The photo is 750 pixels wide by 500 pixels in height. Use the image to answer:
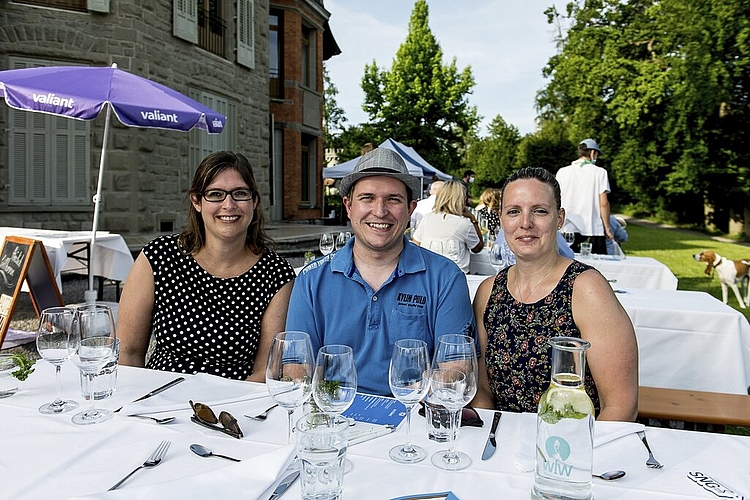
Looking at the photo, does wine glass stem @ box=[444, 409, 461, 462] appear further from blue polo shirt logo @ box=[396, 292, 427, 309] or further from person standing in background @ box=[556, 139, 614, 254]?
person standing in background @ box=[556, 139, 614, 254]

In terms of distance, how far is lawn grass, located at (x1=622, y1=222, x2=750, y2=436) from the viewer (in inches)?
376

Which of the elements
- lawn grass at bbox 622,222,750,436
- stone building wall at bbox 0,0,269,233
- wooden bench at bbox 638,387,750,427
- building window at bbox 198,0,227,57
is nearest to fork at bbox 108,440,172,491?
wooden bench at bbox 638,387,750,427

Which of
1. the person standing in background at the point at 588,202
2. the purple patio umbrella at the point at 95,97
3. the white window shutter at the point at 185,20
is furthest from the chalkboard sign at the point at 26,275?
the white window shutter at the point at 185,20

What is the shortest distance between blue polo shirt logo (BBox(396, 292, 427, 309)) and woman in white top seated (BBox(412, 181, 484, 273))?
3.70m

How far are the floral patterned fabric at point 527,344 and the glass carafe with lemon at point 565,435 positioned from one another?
0.82 metres

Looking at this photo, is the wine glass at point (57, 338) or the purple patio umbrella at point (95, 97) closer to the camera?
the wine glass at point (57, 338)

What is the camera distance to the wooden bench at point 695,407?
2.54 m

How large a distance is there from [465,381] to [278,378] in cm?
49

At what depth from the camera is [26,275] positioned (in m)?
5.14

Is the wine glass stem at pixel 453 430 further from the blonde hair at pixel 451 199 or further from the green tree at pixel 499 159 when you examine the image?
the green tree at pixel 499 159

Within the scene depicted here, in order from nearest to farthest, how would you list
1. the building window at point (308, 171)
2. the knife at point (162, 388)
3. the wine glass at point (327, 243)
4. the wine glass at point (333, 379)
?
1. the wine glass at point (333, 379)
2. the knife at point (162, 388)
3. the wine glass at point (327, 243)
4. the building window at point (308, 171)

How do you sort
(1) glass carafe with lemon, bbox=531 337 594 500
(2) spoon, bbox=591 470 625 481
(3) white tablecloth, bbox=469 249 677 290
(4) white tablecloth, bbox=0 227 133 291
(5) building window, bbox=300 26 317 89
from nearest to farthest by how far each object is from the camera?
1. (1) glass carafe with lemon, bbox=531 337 594 500
2. (2) spoon, bbox=591 470 625 481
3. (3) white tablecloth, bbox=469 249 677 290
4. (4) white tablecloth, bbox=0 227 133 291
5. (5) building window, bbox=300 26 317 89

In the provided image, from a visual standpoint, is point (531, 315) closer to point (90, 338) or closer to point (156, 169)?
point (90, 338)

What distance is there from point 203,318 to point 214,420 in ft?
3.39
